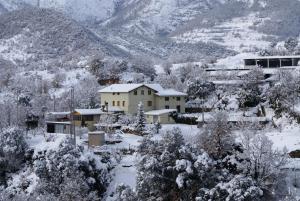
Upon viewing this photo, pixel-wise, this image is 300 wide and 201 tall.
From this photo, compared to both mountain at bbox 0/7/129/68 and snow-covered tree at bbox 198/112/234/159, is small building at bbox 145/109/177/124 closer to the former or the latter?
snow-covered tree at bbox 198/112/234/159

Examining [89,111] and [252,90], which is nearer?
Answer: [89,111]

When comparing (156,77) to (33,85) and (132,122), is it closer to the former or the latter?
(33,85)

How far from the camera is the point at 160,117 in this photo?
5062 centimetres

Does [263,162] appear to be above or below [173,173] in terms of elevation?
above

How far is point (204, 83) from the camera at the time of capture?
2275 inches

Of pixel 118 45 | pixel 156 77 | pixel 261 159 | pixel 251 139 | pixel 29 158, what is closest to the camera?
pixel 261 159

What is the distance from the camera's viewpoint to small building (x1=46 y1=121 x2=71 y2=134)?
4855 centimetres

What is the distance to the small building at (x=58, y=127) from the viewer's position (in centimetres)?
4855

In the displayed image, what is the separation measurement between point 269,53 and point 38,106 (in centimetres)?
3241

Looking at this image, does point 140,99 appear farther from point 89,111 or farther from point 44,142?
point 44,142

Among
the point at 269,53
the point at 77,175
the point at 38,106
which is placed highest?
the point at 269,53

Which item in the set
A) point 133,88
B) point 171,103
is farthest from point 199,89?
point 133,88

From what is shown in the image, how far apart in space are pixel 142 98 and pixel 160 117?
16.3 feet

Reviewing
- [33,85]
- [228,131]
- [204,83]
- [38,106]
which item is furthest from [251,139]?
[33,85]
